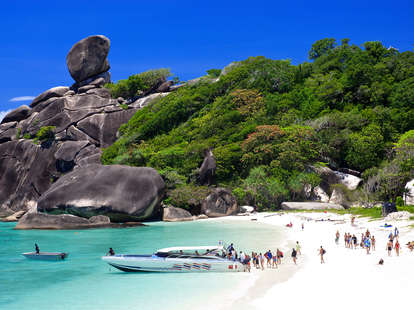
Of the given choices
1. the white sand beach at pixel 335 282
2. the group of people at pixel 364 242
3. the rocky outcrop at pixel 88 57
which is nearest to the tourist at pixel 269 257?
the white sand beach at pixel 335 282

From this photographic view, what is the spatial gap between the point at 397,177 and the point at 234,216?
723 inches

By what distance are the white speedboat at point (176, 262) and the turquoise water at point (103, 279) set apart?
1.12 ft

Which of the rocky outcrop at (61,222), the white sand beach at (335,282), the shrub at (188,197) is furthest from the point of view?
the shrub at (188,197)

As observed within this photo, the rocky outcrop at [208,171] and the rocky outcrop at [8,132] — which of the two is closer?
the rocky outcrop at [208,171]

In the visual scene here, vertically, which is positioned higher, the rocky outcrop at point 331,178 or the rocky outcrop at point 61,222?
the rocky outcrop at point 331,178

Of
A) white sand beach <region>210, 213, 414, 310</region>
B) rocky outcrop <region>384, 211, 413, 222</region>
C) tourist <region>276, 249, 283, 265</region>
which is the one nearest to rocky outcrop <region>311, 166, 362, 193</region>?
rocky outcrop <region>384, 211, 413, 222</region>

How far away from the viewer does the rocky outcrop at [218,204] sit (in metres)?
44.7

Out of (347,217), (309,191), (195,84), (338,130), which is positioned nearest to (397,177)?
(347,217)

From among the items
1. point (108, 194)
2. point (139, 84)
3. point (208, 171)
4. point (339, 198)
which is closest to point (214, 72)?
point (139, 84)

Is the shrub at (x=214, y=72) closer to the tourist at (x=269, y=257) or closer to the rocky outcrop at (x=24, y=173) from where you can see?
the rocky outcrop at (x=24, y=173)

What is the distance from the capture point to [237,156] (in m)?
51.8

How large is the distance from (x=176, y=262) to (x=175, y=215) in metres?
26.3

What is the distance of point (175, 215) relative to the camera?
43.6 metres

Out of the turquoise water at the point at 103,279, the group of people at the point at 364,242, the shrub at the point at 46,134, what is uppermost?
the shrub at the point at 46,134
